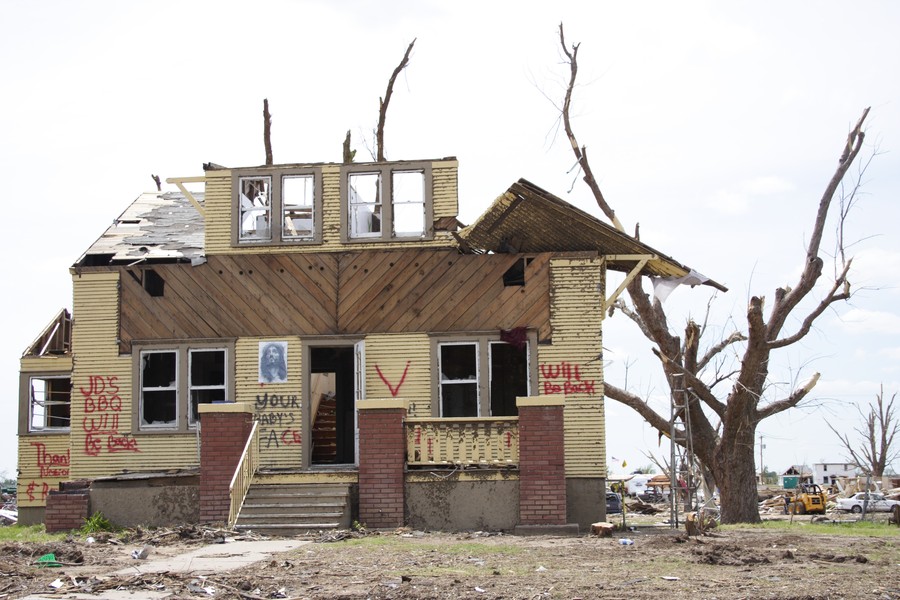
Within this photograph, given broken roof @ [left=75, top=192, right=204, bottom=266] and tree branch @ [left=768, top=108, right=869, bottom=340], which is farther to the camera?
tree branch @ [left=768, top=108, right=869, bottom=340]

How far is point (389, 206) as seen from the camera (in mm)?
20672

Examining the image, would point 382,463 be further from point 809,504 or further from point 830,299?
point 809,504

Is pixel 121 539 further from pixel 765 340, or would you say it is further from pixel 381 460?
pixel 765 340

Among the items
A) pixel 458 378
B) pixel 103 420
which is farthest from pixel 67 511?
pixel 458 378

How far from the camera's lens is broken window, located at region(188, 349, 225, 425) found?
20.7m

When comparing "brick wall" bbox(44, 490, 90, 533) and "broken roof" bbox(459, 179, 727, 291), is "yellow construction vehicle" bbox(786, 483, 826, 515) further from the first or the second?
"brick wall" bbox(44, 490, 90, 533)

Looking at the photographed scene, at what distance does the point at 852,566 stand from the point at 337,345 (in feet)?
34.9

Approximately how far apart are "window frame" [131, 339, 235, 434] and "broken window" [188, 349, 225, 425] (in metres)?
0.07

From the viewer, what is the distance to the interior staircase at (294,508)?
55.4ft

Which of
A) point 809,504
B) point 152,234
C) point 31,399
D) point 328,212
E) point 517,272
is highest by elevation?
point 328,212

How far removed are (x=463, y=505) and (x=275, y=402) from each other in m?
4.68

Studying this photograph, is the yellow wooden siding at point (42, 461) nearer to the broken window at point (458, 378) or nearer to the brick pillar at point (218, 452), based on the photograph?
the brick pillar at point (218, 452)

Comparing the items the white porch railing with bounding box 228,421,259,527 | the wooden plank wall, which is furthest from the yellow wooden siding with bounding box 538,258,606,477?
the white porch railing with bounding box 228,421,259,527

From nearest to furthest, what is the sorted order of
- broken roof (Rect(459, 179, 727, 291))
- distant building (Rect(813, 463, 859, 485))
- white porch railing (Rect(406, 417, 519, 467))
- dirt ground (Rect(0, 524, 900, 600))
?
dirt ground (Rect(0, 524, 900, 600)) < white porch railing (Rect(406, 417, 519, 467)) < broken roof (Rect(459, 179, 727, 291)) < distant building (Rect(813, 463, 859, 485))
